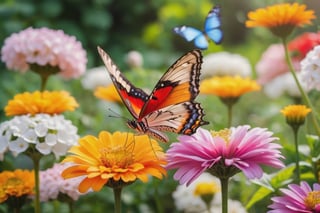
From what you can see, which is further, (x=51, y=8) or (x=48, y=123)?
(x=51, y=8)

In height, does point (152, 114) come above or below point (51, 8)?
below

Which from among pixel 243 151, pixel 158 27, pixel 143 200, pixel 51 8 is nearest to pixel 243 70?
pixel 143 200

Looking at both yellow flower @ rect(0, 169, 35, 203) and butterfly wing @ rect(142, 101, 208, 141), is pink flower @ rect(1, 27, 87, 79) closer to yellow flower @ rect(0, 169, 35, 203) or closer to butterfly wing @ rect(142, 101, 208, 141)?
yellow flower @ rect(0, 169, 35, 203)

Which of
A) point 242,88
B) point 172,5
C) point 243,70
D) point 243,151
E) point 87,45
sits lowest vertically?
point 243,151

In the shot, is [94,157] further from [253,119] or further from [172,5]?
[172,5]

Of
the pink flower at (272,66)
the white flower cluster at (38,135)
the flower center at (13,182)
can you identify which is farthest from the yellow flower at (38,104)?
the pink flower at (272,66)

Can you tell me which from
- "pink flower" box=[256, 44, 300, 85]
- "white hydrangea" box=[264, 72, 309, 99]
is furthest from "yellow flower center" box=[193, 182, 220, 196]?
"pink flower" box=[256, 44, 300, 85]

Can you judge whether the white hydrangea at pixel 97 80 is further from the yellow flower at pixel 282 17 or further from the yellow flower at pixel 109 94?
the yellow flower at pixel 282 17
